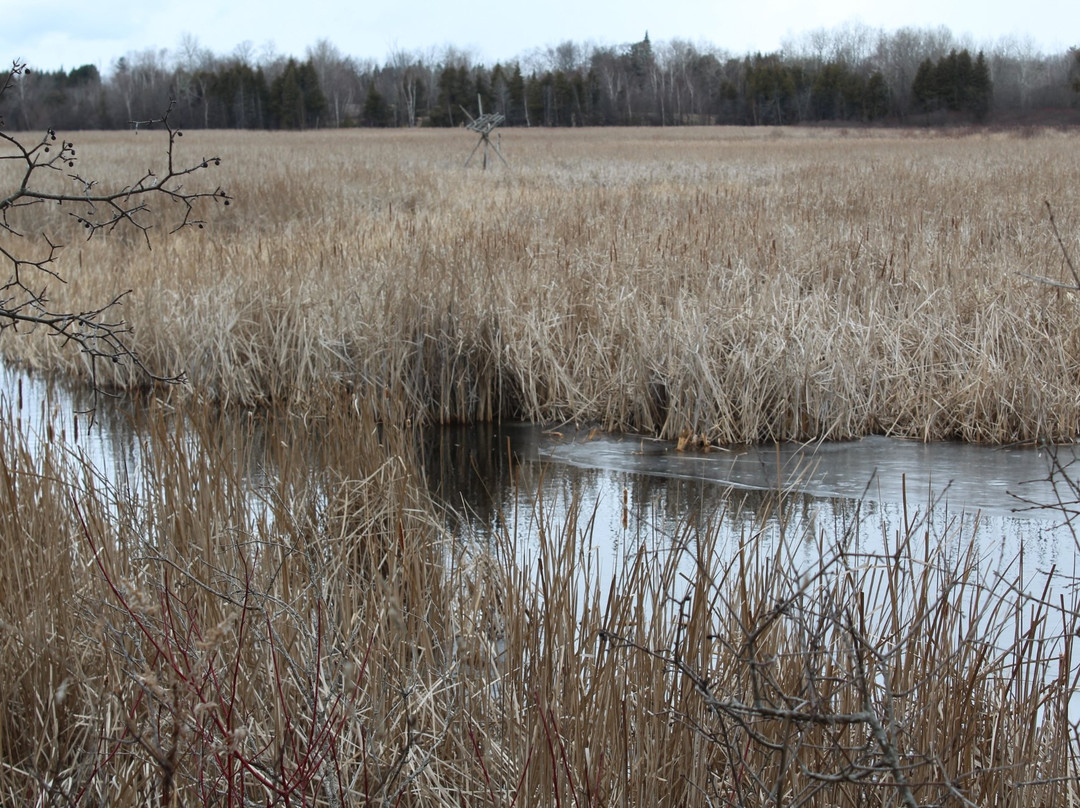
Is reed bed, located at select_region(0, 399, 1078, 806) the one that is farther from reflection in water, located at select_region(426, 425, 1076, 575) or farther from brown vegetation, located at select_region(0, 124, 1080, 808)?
reflection in water, located at select_region(426, 425, 1076, 575)

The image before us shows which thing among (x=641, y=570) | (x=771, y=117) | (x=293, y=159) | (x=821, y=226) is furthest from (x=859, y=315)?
(x=771, y=117)

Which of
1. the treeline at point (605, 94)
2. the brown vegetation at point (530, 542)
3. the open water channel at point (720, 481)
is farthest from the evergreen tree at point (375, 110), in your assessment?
the open water channel at point (720, 481)

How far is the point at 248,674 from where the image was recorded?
8.30 feet

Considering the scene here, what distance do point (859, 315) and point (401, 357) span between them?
3338mm

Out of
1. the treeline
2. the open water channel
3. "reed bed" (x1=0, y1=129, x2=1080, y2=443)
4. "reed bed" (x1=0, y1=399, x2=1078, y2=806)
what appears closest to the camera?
"reed bed" (x1=0, y1=399, x2=1078, y2=806)

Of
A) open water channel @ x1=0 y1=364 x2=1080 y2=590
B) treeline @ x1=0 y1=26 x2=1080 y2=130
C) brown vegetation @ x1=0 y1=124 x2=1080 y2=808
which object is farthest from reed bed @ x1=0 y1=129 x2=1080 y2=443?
treeline @ x1=0 y1=26 x2=1080 y2=130

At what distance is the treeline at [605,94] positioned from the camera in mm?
58938

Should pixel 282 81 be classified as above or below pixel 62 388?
above

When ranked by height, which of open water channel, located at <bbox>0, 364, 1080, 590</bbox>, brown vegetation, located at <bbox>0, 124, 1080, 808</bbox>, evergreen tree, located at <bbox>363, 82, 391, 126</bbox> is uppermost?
evergreen tree, located at <bbox>363, 82, 391, 126</bbox>

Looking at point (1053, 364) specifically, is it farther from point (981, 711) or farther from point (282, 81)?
point (282, 81)

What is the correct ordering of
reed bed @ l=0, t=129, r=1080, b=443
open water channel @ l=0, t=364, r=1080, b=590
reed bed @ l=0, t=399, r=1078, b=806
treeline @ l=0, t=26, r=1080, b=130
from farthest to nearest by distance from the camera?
treeline @ l=0, t=26, r=1080, b=130
reed bed @ l=0, t=129, r=1080, b=443
open water channel @ l=0, t=364, r=1080, b=590
reed bed @ l=0, t=399, r=1078, b=806

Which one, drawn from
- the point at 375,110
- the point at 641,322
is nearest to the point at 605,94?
the point at 375,110

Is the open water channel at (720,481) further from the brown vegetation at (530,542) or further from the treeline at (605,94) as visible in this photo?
the treeline at (605,94)

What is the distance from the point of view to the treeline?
193 ft
